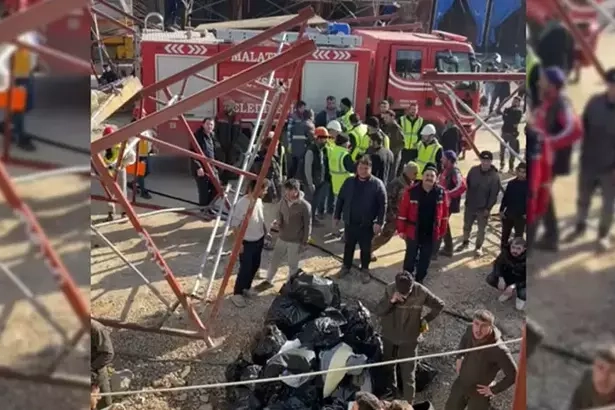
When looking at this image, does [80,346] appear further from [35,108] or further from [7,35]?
[7,35]

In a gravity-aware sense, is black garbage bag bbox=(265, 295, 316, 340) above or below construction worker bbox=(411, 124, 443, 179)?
below

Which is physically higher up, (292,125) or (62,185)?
(62,185)

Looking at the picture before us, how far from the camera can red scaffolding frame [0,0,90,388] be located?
5.51ft

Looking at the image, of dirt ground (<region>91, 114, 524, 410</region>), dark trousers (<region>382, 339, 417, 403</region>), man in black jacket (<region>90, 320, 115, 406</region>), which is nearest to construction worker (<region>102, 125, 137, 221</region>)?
dirt ground (<region>91, 114, 524, 410</region>)

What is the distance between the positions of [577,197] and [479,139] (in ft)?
38.1

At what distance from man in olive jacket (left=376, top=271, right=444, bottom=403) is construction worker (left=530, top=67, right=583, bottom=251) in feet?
9.53

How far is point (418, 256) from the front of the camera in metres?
6.59

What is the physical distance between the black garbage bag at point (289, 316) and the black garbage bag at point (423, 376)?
2.58 ft

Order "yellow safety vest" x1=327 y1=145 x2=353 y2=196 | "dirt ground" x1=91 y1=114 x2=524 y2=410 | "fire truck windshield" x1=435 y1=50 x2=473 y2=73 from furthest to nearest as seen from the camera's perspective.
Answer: "fire truck windshield" x1=435 y1=50 x2=473 y2=73 → "yellow safety vest" x1=327 y1=145 x2=353 y2=196 → "dirt ground" x1=91 y1=114 x2=524 y2=410

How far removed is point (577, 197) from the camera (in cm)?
174

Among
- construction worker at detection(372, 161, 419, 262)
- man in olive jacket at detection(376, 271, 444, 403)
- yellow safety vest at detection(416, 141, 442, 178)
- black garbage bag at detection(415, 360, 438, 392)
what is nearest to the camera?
man in olive jacket at detection(376, 271, 444, 403)

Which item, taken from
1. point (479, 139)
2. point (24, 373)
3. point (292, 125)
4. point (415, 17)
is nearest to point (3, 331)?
point (24, 373)

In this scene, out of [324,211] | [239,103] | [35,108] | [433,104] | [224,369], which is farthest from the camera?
[433,104]

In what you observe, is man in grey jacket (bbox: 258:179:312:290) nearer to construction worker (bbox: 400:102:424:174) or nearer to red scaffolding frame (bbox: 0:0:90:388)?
construction worker (bbox: 400:102:424:174)
